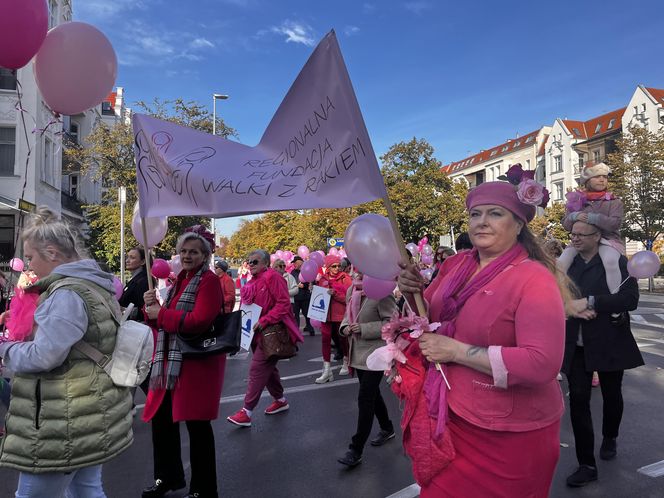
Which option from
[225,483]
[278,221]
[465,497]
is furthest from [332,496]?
[278,221]

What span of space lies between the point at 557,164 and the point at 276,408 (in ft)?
190

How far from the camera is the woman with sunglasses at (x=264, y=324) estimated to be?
520 cm

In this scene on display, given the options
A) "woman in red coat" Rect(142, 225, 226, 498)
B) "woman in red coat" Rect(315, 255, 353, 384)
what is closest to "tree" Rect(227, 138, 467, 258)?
"woman in red coat" Rect(315, 255, 353, 384)

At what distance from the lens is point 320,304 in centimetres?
770

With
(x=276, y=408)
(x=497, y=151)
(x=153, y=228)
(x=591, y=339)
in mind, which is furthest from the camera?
(x=497, y=151)

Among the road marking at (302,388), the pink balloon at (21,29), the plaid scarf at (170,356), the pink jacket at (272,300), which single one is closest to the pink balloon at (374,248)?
the plaid scarf at (170,356)

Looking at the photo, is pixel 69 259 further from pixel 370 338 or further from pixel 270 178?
pixel 370 338

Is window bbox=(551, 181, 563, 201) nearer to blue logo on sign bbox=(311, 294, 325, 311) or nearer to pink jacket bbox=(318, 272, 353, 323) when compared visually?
pink jacket bbox=(318, 272, 353, 323)

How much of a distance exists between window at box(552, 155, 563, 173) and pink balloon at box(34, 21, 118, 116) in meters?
58.9

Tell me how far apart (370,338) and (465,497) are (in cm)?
253

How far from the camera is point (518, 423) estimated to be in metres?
1.93

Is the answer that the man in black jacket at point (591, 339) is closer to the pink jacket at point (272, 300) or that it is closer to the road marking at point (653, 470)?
the road marking at point (653, 470)

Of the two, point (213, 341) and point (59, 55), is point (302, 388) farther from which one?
point (59, 55)

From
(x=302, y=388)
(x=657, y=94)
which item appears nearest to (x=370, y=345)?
(x=302, y=388)
